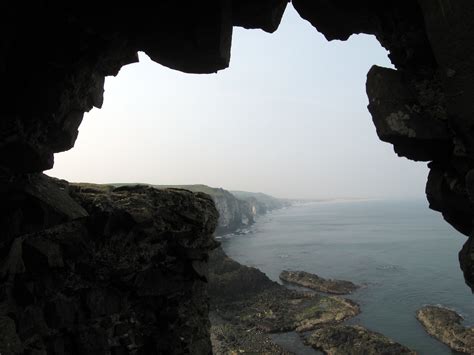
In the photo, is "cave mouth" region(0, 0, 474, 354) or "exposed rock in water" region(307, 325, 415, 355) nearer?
"cave mouth" region(0, 0, 474, 354)

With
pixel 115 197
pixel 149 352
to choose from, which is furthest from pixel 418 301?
pixel 115 197

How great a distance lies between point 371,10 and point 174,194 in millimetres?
13151

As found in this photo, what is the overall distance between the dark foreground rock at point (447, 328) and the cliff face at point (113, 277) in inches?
1223

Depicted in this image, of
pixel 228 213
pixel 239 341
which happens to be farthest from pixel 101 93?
pixel 228 213

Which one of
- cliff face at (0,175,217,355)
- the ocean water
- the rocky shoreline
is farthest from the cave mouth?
the ocean water

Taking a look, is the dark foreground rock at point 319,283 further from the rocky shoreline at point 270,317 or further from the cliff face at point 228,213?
the cliff face at point 228,213

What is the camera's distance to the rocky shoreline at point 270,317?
36.6 m

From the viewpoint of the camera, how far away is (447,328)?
3909 cm

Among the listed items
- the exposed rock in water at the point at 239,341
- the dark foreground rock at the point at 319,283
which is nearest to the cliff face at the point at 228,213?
the dark foreground rock at the point at 319,283

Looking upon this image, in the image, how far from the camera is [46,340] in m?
13.5

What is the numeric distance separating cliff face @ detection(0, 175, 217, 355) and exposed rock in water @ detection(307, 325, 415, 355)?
22385mm

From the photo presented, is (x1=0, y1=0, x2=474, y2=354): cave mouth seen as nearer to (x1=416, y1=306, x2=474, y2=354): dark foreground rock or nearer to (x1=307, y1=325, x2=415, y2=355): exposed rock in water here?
(x1=307, y1=325, x2=415, y2=355): exposed rock in water

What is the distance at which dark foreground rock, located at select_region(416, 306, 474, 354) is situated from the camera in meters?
35.5

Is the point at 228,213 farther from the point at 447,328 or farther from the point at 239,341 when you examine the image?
the point at 447,328
